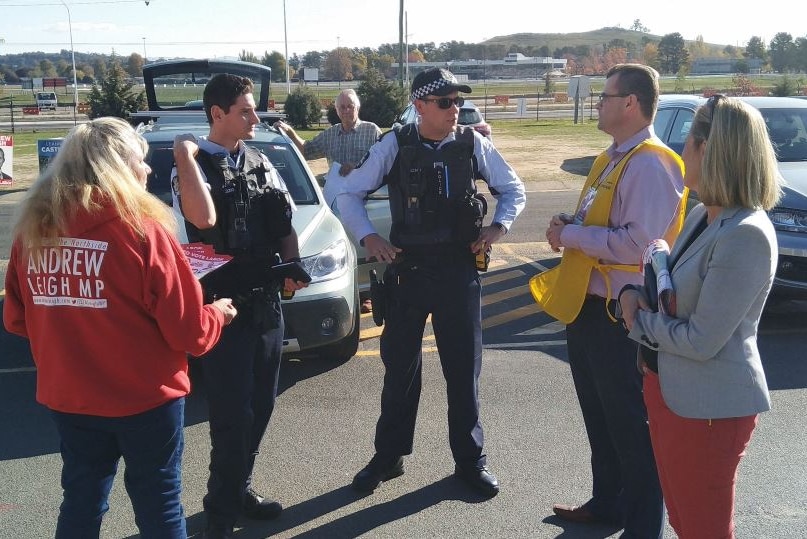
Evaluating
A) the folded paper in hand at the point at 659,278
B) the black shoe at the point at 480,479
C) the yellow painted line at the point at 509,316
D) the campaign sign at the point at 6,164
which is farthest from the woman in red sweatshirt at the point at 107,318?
the campaign sign at the point at 6,164

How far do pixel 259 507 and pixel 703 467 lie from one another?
2.10m

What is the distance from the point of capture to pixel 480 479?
13.1ft

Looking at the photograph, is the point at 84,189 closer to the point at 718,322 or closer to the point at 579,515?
the point at 718,322

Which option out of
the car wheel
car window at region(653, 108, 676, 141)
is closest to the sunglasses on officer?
the car wheel

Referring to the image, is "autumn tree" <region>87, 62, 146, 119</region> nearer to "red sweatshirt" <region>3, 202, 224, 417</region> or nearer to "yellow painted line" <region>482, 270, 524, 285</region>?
"yellow painted line" <region>482, 270, 524, 285</region>

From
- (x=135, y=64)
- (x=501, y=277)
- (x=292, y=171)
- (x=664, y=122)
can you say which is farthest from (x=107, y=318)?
(x=135, y=64)

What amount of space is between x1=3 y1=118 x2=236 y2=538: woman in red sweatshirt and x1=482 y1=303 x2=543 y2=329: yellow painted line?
14.1ft

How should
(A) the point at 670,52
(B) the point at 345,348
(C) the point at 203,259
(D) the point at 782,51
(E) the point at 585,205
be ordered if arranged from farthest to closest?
1. (A) the point at 670,52
2. (D) the point at 782,51
3. (B) the point at 345,348
4. (E) the point at 585,205
5. (C) the point at 203,259

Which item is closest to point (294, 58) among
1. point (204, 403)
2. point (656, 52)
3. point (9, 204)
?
point (656, 52)

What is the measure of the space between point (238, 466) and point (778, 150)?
21.1 feet

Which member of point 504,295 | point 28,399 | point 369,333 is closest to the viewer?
point 28,399

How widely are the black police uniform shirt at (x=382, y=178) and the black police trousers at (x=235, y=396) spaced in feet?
2.41

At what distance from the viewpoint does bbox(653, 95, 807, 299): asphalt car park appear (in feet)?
21.1

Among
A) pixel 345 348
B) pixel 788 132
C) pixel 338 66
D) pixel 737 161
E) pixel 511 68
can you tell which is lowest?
pixel 345 348
